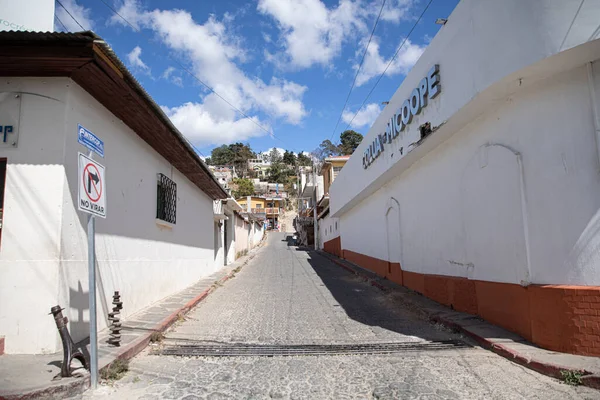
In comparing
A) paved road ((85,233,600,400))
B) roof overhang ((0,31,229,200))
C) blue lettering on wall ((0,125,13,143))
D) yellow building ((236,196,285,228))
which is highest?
yellow building ((236,196,285,228))

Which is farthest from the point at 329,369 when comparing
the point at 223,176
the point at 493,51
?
the point at 223,176

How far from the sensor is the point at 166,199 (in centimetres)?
973

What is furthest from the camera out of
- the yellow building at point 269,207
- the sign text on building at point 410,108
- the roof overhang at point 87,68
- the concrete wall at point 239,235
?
the yellow building at point 269,207

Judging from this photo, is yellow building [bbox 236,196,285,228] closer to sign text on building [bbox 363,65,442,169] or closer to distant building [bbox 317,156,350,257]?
distant building [bbox 317,156,350,257]

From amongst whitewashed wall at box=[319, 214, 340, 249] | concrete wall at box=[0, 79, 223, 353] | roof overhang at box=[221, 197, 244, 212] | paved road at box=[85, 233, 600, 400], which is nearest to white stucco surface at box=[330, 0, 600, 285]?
paved road at box=[85, 233, 600, 400]

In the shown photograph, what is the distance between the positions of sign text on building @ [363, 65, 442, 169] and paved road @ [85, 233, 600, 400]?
4.21m

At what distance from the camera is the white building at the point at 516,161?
486cm

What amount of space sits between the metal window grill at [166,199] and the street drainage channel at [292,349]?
4007mm

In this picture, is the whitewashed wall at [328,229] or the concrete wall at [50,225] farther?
the whitewashed wall at [328,229]

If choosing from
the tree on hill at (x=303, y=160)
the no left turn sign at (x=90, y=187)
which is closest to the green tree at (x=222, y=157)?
the tree on hill at (x=303, y=160)

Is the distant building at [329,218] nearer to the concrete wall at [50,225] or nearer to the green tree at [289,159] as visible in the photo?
the concrete wall at [50,225]

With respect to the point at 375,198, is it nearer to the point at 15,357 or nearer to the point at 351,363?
the point at 351,363

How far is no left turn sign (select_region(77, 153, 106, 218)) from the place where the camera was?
384 cm

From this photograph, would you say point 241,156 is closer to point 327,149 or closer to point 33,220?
point 327,149
